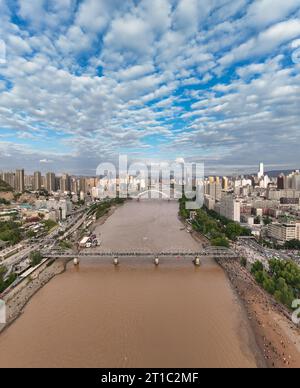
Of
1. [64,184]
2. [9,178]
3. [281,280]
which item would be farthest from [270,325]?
[64,184]

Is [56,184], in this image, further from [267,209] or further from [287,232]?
[287,232]

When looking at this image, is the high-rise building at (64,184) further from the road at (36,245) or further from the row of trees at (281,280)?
the row of trees at (281,280)

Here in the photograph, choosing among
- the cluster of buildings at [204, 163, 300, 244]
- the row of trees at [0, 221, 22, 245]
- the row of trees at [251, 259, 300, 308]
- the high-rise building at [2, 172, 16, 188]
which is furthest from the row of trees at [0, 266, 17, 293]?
the high-rise building at [2, 172, 16, 188]

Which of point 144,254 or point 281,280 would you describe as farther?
point 144,254

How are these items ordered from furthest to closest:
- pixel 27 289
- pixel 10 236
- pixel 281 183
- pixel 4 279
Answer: pixel 281 183
pixel 10 236
pixel 4 279
pixel 27 289

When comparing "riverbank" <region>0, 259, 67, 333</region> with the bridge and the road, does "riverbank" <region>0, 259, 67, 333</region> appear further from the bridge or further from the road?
the road

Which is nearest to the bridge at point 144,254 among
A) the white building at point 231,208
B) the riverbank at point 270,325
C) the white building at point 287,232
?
the riverbank at point 270,325

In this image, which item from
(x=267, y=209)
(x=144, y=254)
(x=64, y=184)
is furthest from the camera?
(x=64, y=184)
